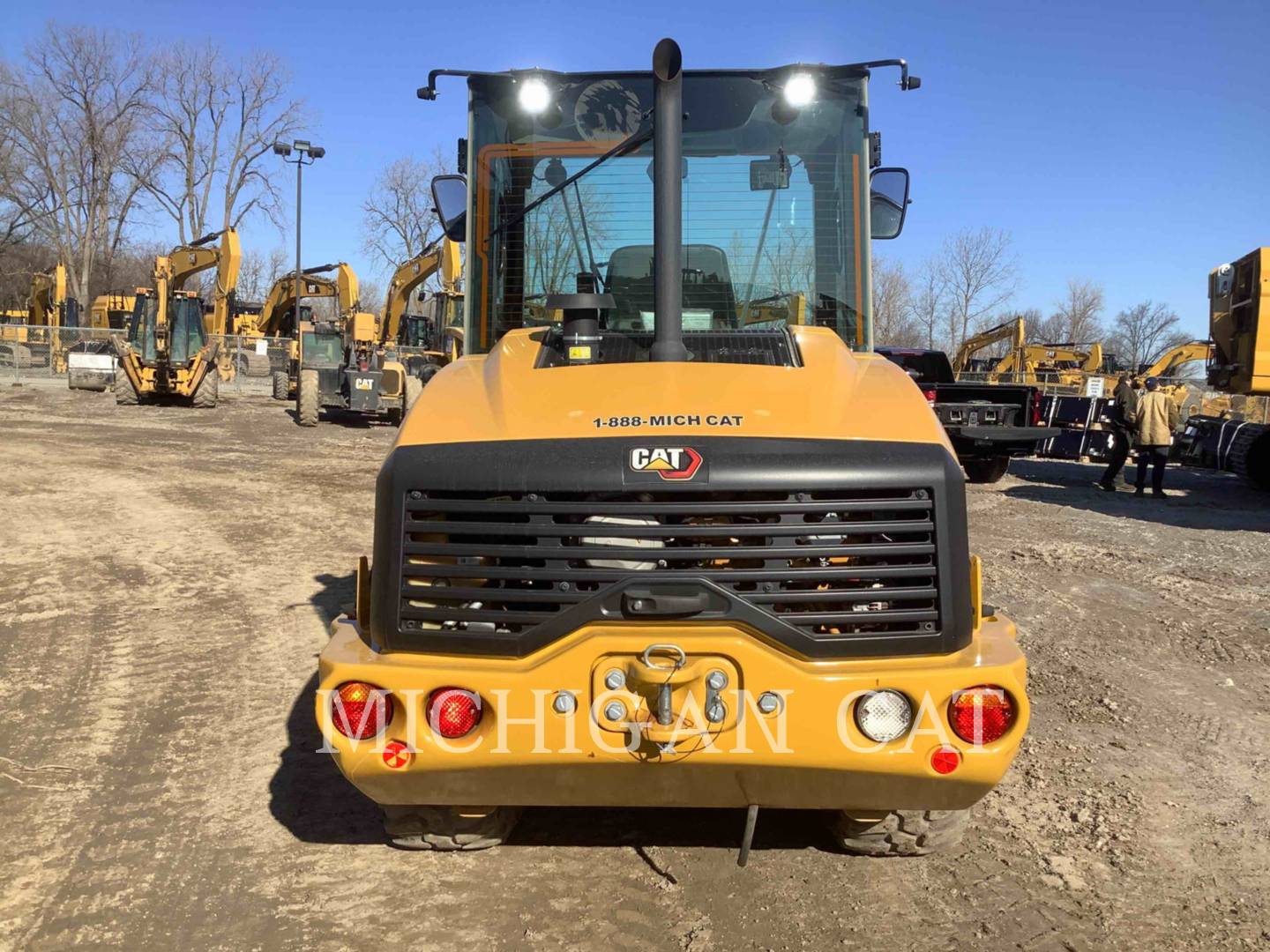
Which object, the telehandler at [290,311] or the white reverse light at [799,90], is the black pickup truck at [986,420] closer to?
the white reverse light at [799,90]

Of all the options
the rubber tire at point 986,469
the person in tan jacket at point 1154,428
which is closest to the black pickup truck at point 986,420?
the rubber tire at point 986,469

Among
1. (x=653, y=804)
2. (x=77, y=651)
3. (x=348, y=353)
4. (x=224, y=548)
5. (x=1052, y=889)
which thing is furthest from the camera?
(x=348, y=353)

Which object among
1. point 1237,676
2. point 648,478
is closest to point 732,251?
point 648,478

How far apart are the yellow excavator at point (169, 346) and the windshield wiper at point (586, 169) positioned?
22693 mm

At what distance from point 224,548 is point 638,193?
6.10m

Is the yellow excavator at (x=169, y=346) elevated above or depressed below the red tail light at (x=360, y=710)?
above

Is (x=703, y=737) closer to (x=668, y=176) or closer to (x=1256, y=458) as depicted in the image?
(x=668, y=176)

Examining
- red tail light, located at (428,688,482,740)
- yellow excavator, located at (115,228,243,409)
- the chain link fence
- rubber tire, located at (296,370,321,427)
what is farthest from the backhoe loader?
the chain link fence

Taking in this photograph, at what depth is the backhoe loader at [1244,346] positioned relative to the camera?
45.3 ft

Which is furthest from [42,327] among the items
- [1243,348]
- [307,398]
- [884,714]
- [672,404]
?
[884,714]

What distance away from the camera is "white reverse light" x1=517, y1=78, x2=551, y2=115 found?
4.48 m

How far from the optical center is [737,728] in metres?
2.84

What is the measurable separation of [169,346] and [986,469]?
18960mm

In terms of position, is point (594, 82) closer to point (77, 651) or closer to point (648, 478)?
point (648, 478)
